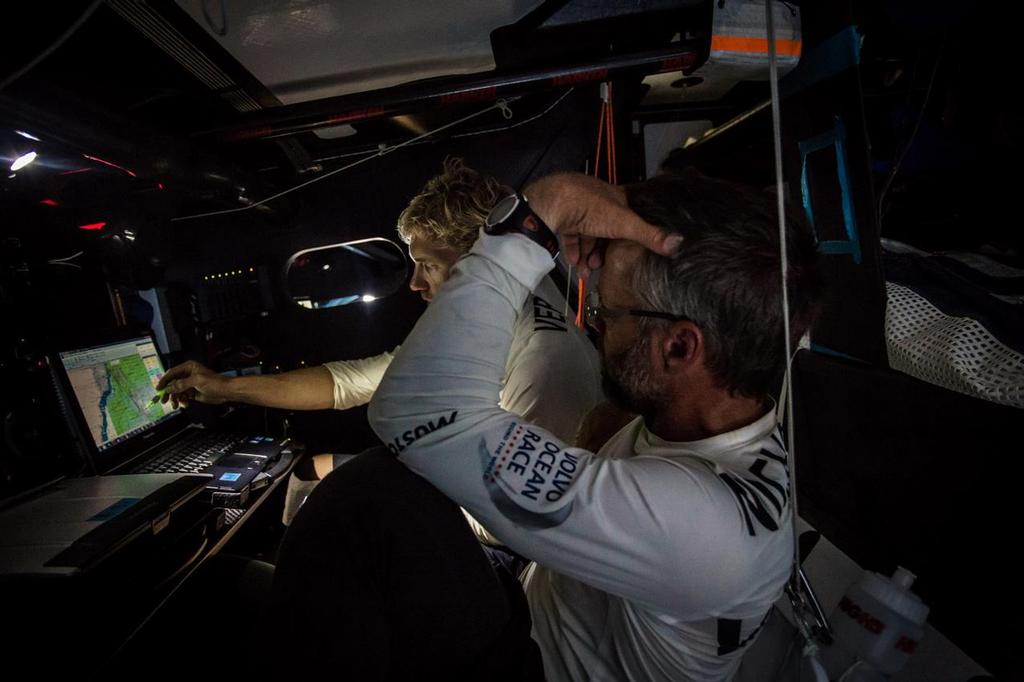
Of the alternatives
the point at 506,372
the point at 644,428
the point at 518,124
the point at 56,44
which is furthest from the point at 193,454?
the point at 518,124

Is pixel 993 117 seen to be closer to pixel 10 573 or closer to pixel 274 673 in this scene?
pixel 274 673

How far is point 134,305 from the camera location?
199cm

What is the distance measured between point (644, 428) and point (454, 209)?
108 cm

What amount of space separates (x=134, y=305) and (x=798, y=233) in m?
2.62

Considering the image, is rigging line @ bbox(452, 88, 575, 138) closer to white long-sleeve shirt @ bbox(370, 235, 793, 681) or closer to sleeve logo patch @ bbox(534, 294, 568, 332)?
sleeve logo patch @ bbox(534, 294, 568, 332)

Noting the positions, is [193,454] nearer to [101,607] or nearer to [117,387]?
[117,387]

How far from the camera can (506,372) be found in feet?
5.16

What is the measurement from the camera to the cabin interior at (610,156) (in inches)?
38.0

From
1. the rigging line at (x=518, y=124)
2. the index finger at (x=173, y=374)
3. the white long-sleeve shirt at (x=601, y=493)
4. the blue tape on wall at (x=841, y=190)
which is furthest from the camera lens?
the rigging line at (x=518, y=124)

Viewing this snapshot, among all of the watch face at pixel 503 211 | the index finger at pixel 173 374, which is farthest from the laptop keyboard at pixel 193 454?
the watch face at pixel 503 211

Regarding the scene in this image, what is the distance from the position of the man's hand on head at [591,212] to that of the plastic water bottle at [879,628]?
0.83m

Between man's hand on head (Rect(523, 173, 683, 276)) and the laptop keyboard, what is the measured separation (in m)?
1.59

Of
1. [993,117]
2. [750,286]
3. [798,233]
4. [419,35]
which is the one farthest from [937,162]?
[419,35]

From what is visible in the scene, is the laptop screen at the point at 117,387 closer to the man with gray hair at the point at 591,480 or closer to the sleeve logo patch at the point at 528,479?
the man with gray hair at the point at 591,480
